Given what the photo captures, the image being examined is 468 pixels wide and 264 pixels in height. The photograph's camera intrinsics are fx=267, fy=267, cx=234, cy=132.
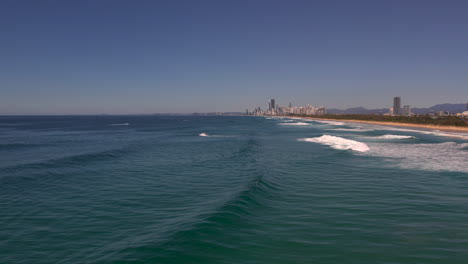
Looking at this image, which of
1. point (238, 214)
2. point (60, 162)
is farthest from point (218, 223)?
point (60, 162)

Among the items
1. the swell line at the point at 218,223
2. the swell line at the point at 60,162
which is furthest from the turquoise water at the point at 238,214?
the swell line at the point at 60,162

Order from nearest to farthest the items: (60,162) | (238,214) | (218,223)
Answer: (218,223) → (238,214) → (60,162)

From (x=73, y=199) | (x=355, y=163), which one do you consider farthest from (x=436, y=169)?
(x=73, y=199)

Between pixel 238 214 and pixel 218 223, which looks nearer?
pixel 218 223

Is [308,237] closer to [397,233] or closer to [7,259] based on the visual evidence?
[397,233]

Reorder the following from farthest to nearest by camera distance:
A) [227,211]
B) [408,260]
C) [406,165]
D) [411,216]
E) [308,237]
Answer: [406,165] → [227,211] → [411,216] → [308,237] → [408,260]

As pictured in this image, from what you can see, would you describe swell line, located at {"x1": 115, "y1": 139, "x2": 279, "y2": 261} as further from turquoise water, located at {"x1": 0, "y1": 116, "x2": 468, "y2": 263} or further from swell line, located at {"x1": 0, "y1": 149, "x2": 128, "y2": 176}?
swell line, located at {"x1": 0, "y1": 149, "x2": 128, "y2": 176}

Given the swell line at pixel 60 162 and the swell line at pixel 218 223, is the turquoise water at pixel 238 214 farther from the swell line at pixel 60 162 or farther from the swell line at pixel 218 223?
the swell line at pixel 60 162

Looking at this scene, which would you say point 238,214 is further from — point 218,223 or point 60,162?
point 60,162

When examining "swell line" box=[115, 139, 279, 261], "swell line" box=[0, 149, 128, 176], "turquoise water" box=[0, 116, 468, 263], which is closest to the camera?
"turquoise water" box=[0, 116, 468, 263]

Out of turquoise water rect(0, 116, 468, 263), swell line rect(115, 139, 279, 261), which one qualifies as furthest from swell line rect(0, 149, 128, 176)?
swell line rect(115, 139, 279, 261)

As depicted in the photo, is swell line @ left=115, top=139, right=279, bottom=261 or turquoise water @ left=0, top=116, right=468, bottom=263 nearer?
turquoise water @ left=0, top=116, right=468, bottom=263
